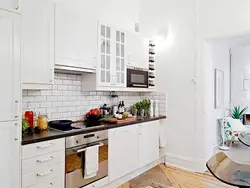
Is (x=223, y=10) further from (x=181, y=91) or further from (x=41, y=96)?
(x=41, y=96)

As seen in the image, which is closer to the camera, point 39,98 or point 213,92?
point 39,98

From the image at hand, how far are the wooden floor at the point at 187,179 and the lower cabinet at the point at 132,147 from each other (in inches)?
12.3

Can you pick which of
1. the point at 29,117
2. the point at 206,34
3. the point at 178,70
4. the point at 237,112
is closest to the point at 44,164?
the point at 29,117

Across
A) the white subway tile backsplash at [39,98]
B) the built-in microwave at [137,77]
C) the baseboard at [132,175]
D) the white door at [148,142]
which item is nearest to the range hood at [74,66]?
the white subway tile backsplash at [39,98]

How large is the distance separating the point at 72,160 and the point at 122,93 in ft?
6.53

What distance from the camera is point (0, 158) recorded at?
6.12ft

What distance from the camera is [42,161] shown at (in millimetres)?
2227

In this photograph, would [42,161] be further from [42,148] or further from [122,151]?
[122,151]

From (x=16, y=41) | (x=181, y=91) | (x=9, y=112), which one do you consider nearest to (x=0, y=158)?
(x=9, y=112)

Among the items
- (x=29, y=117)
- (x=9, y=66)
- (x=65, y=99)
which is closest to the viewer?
(x=9, y=66)

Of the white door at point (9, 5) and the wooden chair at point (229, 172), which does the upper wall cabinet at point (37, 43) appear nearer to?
the white door at point (9, 5)

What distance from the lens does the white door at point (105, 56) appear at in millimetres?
3279

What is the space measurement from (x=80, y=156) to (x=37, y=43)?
1430 millimetres

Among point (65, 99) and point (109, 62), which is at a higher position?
point (109, 62)
